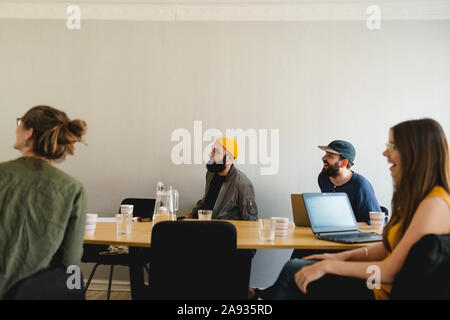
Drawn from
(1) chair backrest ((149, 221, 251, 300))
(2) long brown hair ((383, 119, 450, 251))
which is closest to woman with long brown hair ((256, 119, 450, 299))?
(2) long brown hair ((383, 119, 450, 251))

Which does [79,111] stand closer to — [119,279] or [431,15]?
[119,279]

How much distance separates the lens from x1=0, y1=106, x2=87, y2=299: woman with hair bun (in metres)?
1.42

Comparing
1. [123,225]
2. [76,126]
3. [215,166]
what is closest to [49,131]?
[76,126]

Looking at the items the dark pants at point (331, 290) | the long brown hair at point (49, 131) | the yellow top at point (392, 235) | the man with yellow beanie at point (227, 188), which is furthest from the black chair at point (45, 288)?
the man with yellow beanie at point (227, 188)

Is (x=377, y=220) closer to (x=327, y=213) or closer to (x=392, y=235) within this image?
(x=327, y=213)

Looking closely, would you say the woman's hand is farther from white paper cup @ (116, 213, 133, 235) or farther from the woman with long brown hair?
white paper cup @ (116, 213, 133, 235)

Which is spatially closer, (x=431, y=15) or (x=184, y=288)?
(x=184, y=288)

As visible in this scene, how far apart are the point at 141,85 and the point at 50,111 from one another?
2.24 metres

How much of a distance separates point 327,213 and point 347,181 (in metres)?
0.71

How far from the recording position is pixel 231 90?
12.1 ft

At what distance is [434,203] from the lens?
1.39 metres

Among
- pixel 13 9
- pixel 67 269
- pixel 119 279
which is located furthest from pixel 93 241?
pixel 13 9

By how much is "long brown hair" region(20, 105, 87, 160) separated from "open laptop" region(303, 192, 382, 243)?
4.47 ft
